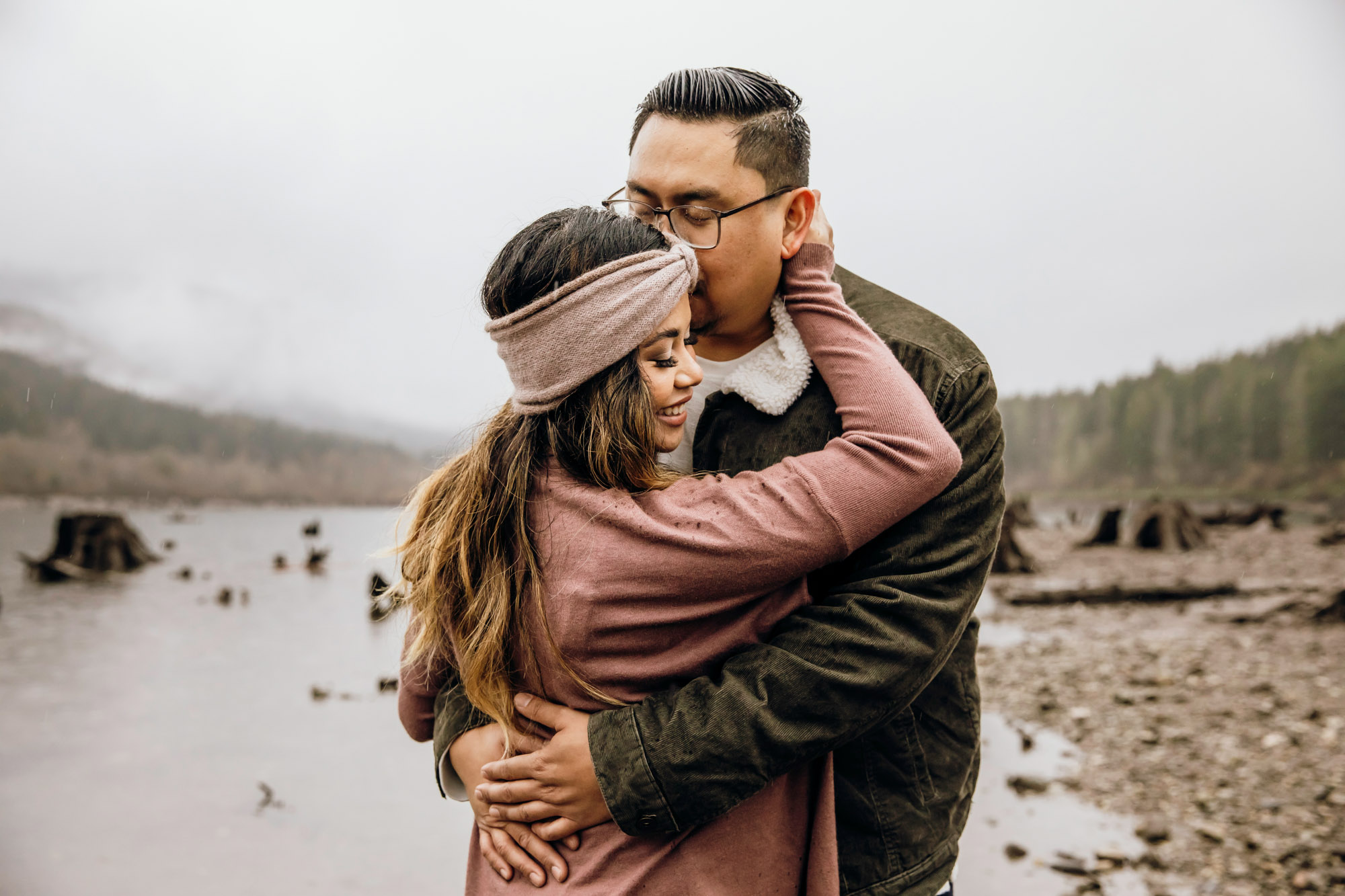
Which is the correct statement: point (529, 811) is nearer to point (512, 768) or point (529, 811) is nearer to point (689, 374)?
point (512, 768)

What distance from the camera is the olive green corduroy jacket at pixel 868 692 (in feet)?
4.22

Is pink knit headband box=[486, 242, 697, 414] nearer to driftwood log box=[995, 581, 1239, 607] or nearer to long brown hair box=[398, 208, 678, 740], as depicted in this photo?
long brown hair box=[398, 208, 678, 740]

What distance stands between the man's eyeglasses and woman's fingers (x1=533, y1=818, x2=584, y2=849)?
3.76 ft

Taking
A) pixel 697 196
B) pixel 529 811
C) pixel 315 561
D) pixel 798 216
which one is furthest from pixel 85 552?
pixel 798 216

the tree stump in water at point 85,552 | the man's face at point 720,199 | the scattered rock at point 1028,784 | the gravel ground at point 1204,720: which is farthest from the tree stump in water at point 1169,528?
the tree stump in water at point 85,552

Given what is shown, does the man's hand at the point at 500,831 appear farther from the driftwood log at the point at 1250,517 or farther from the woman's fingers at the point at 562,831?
the driftwood log at the point at 1250,517

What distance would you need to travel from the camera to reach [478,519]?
1.46m

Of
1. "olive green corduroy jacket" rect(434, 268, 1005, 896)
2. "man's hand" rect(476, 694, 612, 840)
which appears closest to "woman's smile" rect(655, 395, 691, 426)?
"olive green corduroy jacket" rect(434, 268, 1005, 896)

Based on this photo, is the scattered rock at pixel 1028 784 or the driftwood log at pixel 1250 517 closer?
the scattered rock at pixel 1028 784

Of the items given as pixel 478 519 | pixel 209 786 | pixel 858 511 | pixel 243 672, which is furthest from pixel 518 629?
pixel 243 672

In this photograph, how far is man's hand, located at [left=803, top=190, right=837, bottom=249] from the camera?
1699 mm

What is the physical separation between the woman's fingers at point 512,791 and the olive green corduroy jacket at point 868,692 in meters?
0.14

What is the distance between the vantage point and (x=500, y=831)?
1.45m

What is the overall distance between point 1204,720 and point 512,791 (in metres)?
5.31
